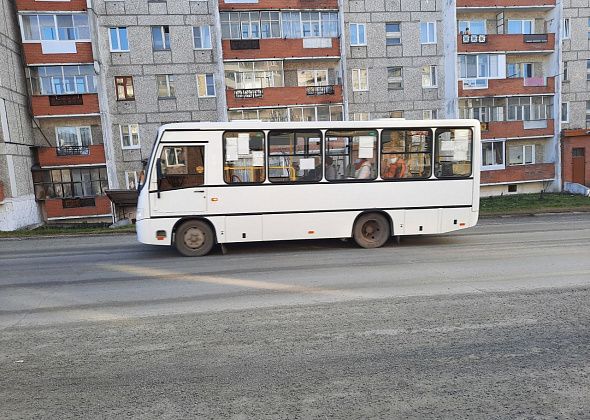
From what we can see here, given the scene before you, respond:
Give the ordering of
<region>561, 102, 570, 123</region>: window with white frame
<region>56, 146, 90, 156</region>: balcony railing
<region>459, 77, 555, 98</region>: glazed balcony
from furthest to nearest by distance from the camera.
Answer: <region>561, 102, 570, 123</region>: window with white frame
<region>459, 77, 555, 98</region>: glazed balcony
<region>56, 146, 90, 156</region>: balcony railing

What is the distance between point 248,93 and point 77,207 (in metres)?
12.7

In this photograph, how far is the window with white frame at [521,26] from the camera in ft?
92.8

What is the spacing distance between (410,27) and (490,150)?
1019 cm

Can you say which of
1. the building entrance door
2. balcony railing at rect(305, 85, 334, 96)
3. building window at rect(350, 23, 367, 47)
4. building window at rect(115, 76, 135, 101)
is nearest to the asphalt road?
building window at rect(115, 76, 135, 101)

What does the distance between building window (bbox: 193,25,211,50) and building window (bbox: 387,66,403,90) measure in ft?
39.6

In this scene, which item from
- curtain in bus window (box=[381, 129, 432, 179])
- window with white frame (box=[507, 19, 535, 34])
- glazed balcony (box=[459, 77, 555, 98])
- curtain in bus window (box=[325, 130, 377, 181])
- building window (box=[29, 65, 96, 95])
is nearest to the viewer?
curtain in bus window (box=[325, 130, 377, 181])

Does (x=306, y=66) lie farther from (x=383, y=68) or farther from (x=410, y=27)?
(x=410, y=27)

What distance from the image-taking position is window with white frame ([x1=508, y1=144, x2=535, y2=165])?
2881 cm

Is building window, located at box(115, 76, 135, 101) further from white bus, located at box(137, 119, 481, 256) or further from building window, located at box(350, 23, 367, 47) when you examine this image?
white bus, located at box(137, 119, 481, 256)

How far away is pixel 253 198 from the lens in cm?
907

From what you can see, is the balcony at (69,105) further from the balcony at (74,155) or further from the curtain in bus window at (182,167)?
the curtain in bus window at (182,167)

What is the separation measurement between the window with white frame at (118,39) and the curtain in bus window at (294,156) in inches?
777

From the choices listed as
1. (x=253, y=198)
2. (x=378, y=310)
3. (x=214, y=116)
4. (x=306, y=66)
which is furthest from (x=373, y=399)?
(x=306, y=66)

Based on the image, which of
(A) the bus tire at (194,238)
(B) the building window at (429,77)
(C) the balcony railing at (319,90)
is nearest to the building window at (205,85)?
(C) the balcony railing at (319,90)
